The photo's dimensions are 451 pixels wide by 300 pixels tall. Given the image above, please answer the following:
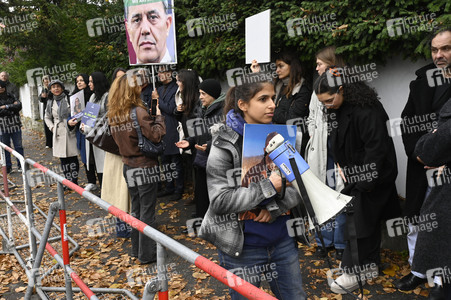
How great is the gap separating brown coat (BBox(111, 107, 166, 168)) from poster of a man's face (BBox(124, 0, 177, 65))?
Answer: 8.90ft

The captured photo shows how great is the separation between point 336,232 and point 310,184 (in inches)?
104

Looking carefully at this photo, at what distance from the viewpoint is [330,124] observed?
4152 millimetres

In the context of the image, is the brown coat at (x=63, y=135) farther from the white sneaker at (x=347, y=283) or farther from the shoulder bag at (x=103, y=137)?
the white sneaker at (x=347, y=283)

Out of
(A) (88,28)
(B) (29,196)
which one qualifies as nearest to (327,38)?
(B) (29,196)

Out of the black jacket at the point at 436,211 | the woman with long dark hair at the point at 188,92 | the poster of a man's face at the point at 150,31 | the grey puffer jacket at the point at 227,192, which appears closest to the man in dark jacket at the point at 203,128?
the woman with long dark hair at the point at 188,92

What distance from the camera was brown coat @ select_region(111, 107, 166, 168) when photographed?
4.75 m

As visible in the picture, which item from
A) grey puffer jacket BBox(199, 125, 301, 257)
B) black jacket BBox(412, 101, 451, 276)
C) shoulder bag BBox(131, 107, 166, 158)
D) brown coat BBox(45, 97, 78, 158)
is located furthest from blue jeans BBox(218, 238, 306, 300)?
brown coat BBox(45, 97, 78, 158)

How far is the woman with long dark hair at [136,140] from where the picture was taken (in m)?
4.70

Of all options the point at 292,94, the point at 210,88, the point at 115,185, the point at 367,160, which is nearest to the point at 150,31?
the point at 210,88

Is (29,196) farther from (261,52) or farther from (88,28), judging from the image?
(88,28)

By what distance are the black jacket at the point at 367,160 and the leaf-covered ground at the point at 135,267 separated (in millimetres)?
730

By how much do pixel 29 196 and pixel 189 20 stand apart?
434 cm

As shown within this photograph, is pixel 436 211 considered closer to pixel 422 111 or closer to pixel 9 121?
pixel 422 111

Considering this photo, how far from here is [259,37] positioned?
5102 mm
